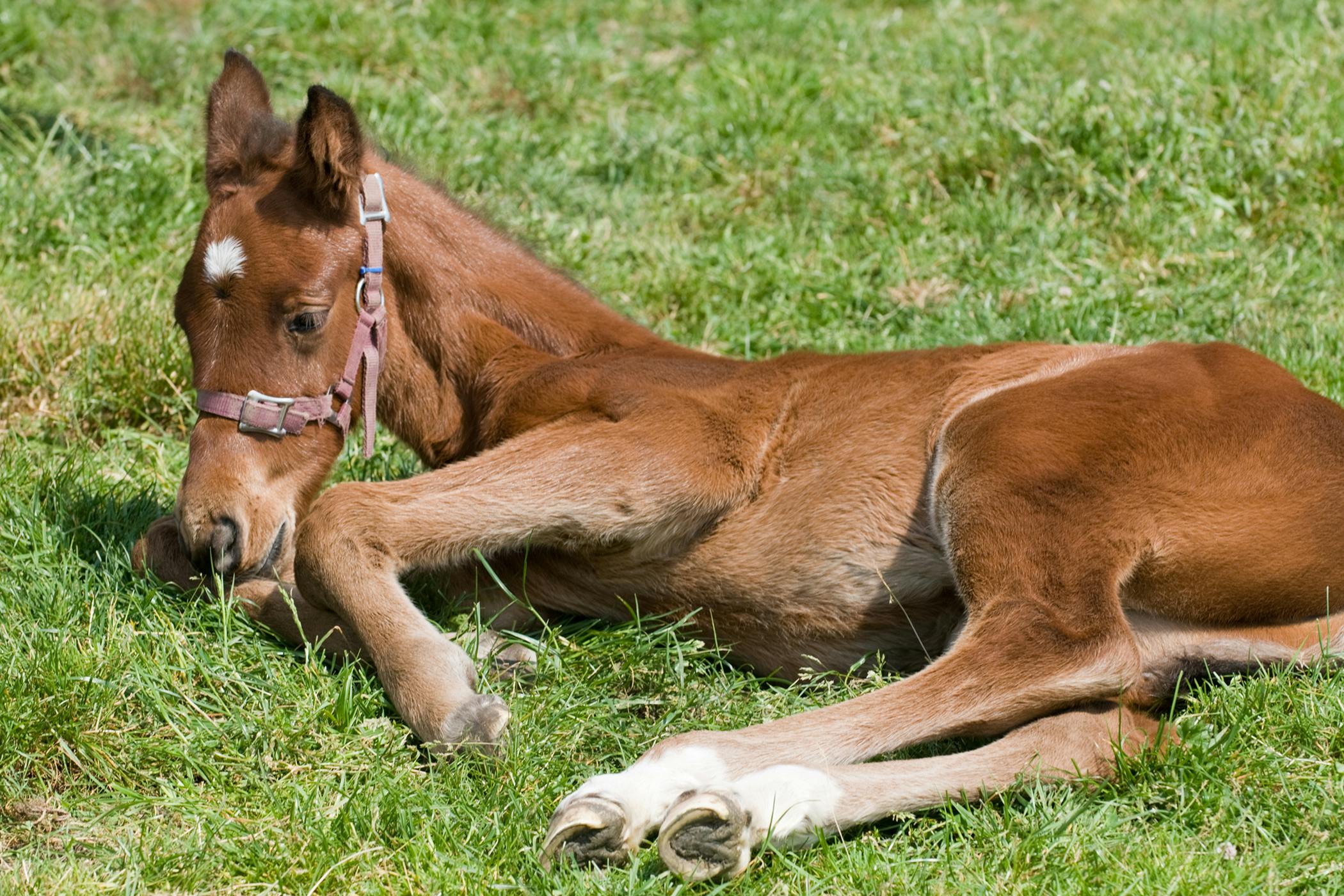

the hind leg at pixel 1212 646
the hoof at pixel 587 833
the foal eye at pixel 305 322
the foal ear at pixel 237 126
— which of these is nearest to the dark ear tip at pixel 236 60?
the foal ear at pixel 237 126

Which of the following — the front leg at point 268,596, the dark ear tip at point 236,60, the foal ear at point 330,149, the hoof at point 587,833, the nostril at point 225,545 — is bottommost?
the hoof at point 587,833

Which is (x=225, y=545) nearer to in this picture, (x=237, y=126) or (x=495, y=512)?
(x=495, y=512)

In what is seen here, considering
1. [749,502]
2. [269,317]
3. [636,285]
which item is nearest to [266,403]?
[269,317]

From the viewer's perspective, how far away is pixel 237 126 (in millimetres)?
4652

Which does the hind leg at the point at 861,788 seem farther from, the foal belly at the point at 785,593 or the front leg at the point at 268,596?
the front leg at the point at 268,596

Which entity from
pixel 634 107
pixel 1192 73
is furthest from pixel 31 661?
pixel 1192 73

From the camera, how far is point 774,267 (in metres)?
6.71

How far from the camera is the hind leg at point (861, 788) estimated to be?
3.13m

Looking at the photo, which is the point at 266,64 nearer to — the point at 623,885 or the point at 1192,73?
the point at 1192,73

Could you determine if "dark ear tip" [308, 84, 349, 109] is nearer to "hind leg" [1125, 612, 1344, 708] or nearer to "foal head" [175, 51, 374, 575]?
"foal head" [175, 51, 374, 575]

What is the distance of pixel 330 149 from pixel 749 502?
1.71 m

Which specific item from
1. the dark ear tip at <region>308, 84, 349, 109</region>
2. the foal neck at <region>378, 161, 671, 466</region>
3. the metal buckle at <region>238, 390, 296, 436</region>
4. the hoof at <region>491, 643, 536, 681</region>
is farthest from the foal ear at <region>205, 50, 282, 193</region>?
the hoof at <region>491, 643, 536, 681</region>

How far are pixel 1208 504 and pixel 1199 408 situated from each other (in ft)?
1.18

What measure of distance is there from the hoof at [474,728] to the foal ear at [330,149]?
1730 mm
